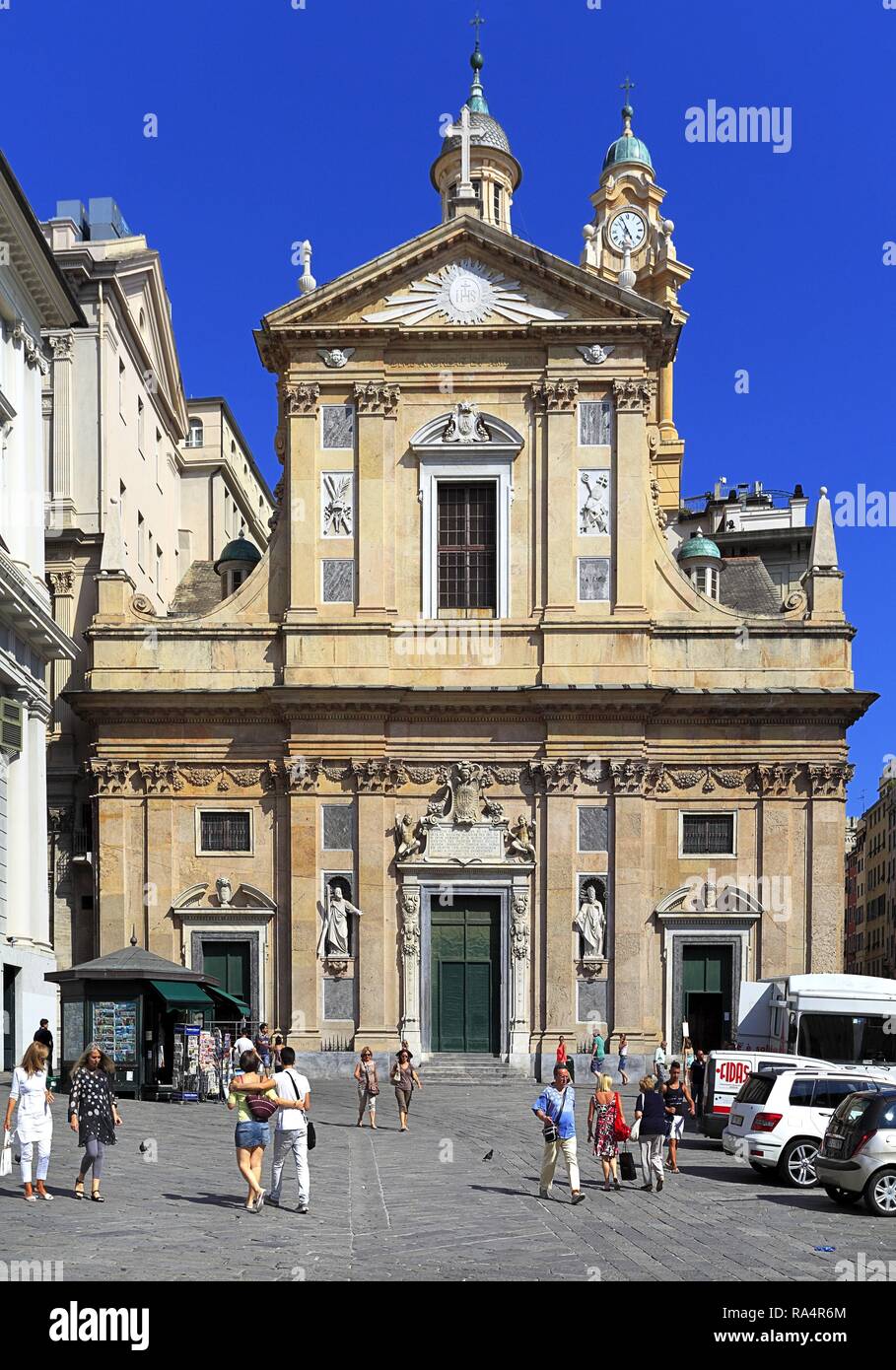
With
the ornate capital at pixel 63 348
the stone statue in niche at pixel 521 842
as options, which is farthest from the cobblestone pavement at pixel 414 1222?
the ornate capital at pixel 63 348

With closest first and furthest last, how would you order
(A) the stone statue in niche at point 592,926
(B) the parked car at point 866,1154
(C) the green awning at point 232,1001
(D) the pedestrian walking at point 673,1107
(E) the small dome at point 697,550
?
1. (B) the parked car at point 866,1154
2. (D) the pedestrian walking at point 673,1107
3. (C) the green awning at point 232,1001
4. (A) the stone statue in niche at point 592,926
5. (E) the small dome at point 697,550

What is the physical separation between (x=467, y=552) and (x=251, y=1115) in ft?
90.9

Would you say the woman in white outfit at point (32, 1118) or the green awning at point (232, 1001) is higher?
the woman in white outfit at point (32, 1118)

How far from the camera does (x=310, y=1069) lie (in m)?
41.7

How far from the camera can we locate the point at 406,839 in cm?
4316

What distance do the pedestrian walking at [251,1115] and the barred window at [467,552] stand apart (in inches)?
1056

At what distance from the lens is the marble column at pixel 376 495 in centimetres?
4359

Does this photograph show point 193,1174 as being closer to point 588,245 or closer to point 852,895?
point 588,245

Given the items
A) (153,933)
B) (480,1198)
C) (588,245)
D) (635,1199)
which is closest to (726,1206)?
(635,1199)

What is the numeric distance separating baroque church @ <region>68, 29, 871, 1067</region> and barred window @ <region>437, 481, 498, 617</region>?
0.08 metres

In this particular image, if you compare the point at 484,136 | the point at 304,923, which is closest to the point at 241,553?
the point at 304,923

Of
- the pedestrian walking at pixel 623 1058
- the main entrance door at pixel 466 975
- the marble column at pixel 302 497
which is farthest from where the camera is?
the marble column at pixel 302 497

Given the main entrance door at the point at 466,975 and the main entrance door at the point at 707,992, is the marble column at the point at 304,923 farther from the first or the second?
the main entrance door at the point at 707,992

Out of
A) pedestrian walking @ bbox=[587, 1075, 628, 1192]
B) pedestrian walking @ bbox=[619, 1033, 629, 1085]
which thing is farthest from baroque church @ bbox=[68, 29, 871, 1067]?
pedestrian walking @ bbox=[587, 1075, 628, 1192]
